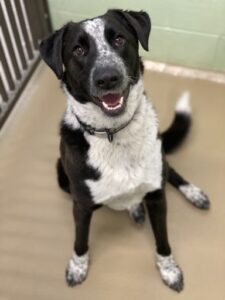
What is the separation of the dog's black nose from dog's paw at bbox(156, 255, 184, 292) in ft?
2.56

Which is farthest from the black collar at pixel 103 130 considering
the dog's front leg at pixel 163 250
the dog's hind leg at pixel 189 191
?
the dog's hind leg at pixel 189 191

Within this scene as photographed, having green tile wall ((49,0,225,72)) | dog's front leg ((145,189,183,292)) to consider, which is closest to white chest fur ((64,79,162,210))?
dog's front leg ((145,189,183,292))

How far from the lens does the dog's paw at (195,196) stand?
183cm

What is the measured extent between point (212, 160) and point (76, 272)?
2.64ft

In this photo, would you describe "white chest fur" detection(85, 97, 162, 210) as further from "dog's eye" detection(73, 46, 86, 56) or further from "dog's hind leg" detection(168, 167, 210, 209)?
"dog's hind leg" detection(168, 167, 210, 209)

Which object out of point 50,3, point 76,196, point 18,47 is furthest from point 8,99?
point 76,196

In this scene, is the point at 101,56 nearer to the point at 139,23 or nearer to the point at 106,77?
the point at 106,77

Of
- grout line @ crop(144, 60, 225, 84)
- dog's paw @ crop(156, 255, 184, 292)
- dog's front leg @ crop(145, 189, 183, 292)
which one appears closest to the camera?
dog's front leg @ crop(145, 189, 183, 292)

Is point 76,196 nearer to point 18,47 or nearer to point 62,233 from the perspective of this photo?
point 62,233

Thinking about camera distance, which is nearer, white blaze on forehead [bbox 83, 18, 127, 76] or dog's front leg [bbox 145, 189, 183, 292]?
white blaze on forehead [bbox 83, 18, 127, 76]

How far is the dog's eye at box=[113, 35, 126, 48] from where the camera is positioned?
1210 millimetres

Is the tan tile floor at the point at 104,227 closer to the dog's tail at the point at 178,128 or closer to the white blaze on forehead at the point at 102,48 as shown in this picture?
the dog's tail at the point at 178,128

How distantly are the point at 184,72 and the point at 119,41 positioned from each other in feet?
3.96

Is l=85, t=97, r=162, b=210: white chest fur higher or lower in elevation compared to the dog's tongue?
lower
